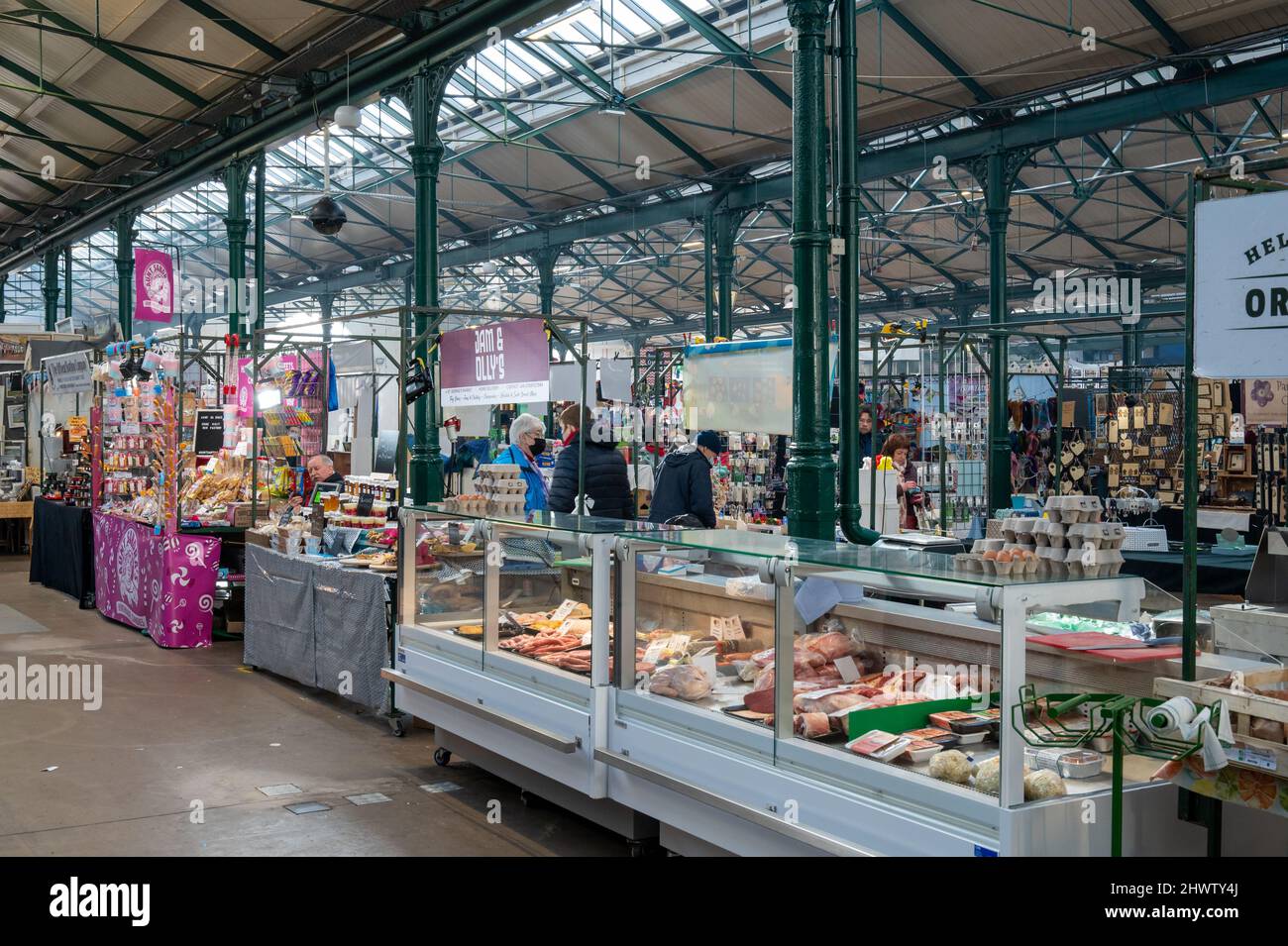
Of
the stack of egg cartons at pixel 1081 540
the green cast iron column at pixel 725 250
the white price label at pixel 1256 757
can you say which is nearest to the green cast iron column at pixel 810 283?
the stack of egg cartons at pixel 1081 540

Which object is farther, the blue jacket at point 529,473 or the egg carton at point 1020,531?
the blue jacket at point 529,473

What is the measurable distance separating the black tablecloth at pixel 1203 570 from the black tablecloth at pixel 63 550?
10822 millimetres

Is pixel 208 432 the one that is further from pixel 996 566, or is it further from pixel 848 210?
pixel 996 566

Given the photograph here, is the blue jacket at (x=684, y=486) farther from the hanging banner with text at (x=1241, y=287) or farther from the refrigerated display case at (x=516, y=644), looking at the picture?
the hanging banner with text at (x=1241, y=287)

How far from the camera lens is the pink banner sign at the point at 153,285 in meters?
18.2

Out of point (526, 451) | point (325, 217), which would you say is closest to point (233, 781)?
point (526, 451)

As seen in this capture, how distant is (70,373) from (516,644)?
33.4ft

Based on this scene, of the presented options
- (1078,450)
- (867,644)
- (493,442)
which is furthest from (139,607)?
(1078,450)

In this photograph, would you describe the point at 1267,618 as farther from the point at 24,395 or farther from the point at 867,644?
the point at 24,395

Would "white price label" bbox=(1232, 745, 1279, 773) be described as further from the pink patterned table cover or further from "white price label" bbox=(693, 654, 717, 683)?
the pink patterned table cover

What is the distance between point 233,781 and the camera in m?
6.01

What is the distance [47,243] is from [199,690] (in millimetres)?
17579

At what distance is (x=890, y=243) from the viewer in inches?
1021

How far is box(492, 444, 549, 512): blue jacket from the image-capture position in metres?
8.50
